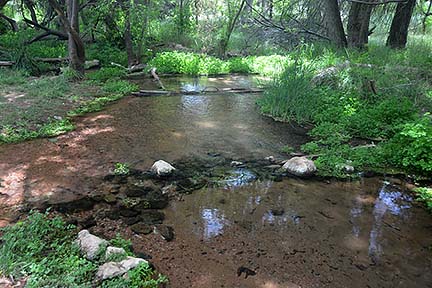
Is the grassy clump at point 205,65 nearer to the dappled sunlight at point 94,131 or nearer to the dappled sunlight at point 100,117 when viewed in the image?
the dappled sunlight at point 100,117

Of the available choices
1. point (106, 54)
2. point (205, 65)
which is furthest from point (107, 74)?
point (205, 65)

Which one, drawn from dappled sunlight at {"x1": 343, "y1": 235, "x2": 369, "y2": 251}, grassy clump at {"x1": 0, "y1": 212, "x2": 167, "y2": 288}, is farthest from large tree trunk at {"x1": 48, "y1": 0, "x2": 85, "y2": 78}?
dappled sunlight at {"x1": 343, "y1": 235, "x2": 369, "y2": 251}

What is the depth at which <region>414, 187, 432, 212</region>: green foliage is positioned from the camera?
3.65 meters

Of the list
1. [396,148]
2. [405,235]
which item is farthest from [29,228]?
[396,148]

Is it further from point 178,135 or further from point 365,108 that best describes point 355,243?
point 365,108

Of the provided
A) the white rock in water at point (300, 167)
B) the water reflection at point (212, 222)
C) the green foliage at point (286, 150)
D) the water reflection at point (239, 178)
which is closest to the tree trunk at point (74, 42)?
the green foliage at point (286, 150)

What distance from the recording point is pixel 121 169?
13.7ft

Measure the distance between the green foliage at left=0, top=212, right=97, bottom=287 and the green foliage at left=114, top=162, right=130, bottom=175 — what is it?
4.12 feet

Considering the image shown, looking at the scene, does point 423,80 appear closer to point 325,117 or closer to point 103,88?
point 325,117

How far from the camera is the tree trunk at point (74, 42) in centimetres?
856

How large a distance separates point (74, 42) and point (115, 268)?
7824mm

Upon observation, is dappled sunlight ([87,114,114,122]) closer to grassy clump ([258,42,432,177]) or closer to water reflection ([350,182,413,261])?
grassy clump ([258,42,432,177])

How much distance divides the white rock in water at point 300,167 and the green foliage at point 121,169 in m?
2.02

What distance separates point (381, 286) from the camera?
253 cm
